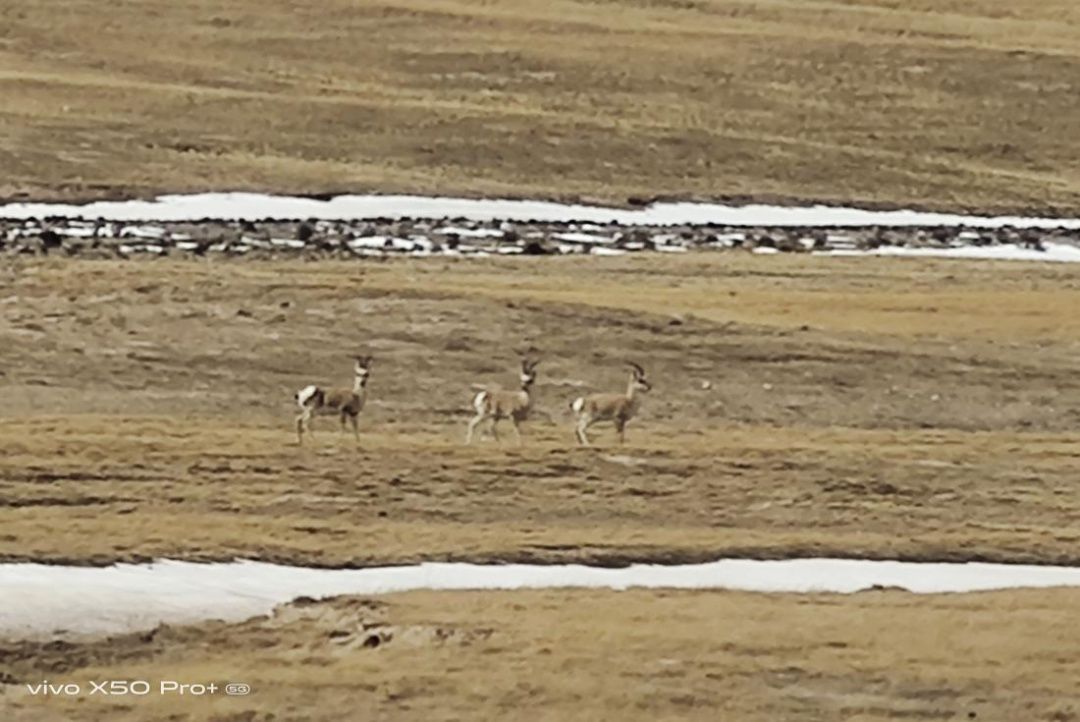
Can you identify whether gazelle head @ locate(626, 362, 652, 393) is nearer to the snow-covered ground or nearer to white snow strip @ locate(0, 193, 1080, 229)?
the snow-covered ground

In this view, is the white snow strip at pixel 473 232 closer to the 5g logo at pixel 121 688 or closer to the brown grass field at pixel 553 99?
the brown grass field at pixel 553 99

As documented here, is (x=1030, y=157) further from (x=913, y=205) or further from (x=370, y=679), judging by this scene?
(x=370, y=679)

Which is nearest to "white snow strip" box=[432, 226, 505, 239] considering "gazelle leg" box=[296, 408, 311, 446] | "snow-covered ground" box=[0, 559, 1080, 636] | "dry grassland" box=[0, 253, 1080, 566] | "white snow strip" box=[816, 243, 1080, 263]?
"dry grassland" box=[0, 253, 1080, 566]

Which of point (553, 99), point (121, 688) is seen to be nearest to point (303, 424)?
point (121, 688)

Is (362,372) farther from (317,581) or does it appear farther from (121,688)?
(121,688)

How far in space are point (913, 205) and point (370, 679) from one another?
27432 millimetres

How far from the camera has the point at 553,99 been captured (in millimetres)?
46281

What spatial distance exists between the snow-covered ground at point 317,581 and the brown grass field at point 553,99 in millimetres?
20494

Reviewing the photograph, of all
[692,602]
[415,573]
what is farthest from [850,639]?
[415,573]

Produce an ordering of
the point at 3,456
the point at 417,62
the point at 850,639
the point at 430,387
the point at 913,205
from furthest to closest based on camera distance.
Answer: the point at 417,62 < the point at 913,205 < the point at 430,387 < the point at 3,456 < the point at 850,639

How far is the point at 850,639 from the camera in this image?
19688 millimetres

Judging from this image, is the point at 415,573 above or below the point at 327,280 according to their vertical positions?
below

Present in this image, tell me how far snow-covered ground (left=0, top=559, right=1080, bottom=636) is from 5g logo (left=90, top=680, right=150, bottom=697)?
1.04 meters

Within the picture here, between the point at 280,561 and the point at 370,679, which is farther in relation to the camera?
the point at 280,561
